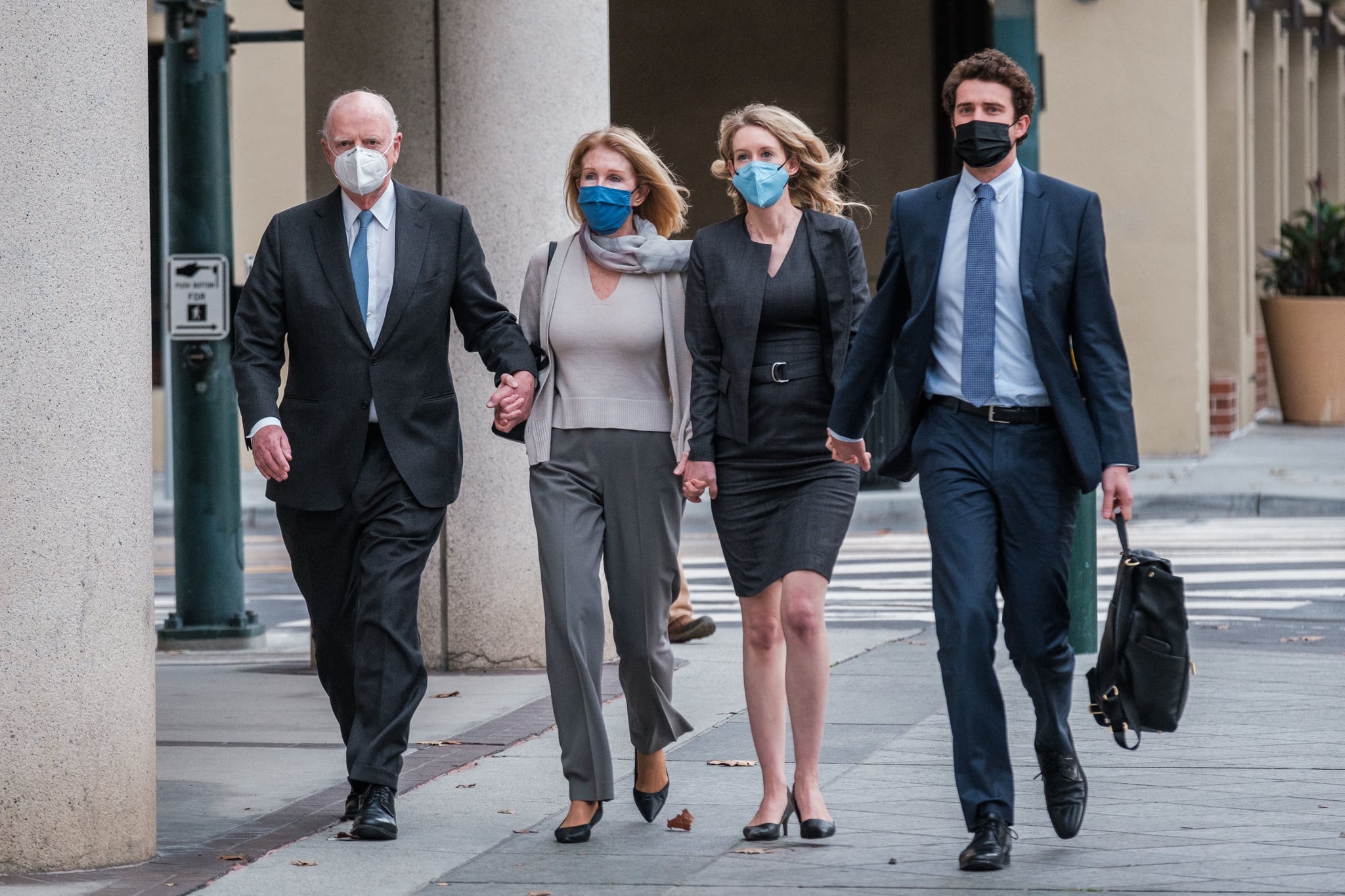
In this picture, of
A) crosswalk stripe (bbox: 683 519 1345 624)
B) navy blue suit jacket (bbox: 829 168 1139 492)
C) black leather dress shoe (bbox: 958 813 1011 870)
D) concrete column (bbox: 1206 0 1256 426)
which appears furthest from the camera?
concrete column (bbox: 1206 0 1256 426)

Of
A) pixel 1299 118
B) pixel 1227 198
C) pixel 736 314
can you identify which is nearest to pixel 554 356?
pixel 736 314

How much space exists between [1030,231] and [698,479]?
1.08 metres

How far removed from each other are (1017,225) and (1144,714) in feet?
4.03

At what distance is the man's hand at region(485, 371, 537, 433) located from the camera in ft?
18.8

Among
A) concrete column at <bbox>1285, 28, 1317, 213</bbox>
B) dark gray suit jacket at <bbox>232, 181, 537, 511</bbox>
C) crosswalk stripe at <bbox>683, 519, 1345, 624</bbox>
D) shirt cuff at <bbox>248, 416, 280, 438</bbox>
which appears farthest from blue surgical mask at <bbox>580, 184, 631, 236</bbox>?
concrete column at <bbox>1285, 28, 1317, 213</bbox>

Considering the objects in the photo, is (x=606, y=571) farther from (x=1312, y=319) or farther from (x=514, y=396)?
(x=1312, y=319)

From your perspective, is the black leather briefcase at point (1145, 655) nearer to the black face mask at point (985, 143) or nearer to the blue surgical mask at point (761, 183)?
the black face mask at point (985, 143)

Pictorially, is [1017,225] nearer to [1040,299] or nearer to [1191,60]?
[1040,299]

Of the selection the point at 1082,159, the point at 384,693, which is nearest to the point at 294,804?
the point at 384,693

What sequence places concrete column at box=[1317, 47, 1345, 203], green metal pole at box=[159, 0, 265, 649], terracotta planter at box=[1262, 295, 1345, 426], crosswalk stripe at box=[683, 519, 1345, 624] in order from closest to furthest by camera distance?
green metal pole at box=[159, 0, 265, 649]
crosswalk stripe at box=[683, 519, 1345, 624]
terracotta planter at box=[1262, 295, 1345, 426]
concrete column at box=[1317, 47, 1345, 203]

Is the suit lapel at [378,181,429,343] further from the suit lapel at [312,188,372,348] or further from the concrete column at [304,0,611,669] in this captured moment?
the concrete column at [304,0,611,669]

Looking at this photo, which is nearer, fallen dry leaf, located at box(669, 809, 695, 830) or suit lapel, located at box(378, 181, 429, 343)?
fallen dry leaf, located at box(669, 809, 695, 830)

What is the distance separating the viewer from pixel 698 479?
566cm

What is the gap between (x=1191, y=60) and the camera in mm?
20234
